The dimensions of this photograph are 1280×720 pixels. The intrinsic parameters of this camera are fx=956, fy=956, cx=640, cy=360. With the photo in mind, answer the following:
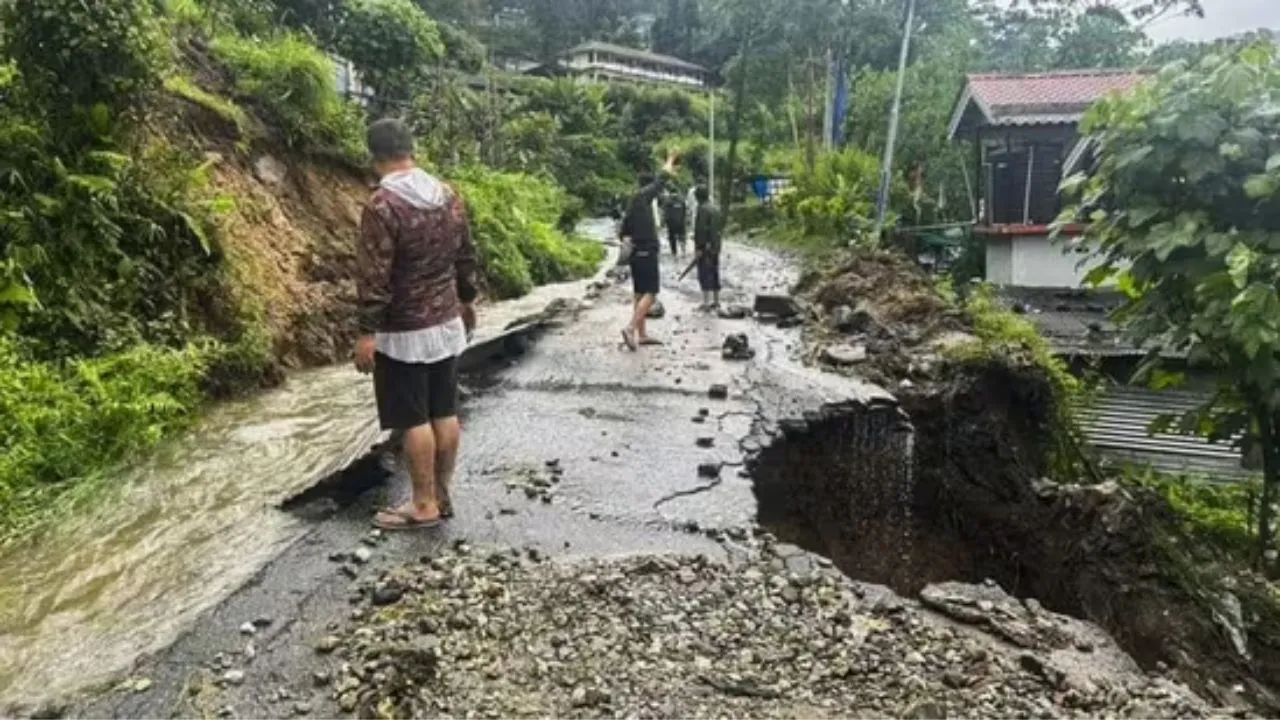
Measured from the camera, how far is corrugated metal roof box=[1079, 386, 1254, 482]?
11.5 m

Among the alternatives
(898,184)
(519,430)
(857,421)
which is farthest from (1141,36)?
(519,430)

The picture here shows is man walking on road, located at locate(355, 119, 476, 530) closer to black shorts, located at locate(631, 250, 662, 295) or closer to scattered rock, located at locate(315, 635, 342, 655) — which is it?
scattered rock, located at locate(315, 635, 342, 655)

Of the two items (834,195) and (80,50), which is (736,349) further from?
(834,195)

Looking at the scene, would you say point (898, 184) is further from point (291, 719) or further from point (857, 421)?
point (291, 719)

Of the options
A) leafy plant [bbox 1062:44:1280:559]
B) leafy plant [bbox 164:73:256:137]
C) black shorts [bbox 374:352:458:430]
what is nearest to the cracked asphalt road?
black shorts [bbox 374:352:458:430]

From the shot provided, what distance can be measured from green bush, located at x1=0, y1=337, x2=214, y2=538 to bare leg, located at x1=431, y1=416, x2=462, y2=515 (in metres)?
2.26

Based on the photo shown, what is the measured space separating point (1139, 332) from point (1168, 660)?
216 cm

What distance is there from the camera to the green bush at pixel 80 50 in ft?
23.6

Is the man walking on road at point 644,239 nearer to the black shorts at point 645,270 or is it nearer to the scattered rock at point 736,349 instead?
the black shorts at point 645,270

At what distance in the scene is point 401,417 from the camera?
4988mm

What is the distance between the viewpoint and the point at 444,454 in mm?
5301

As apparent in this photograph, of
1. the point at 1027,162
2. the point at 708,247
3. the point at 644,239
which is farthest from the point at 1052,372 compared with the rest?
the point at 1027,162

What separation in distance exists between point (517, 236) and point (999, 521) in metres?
11.6

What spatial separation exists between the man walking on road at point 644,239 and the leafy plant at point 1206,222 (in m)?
4.87
